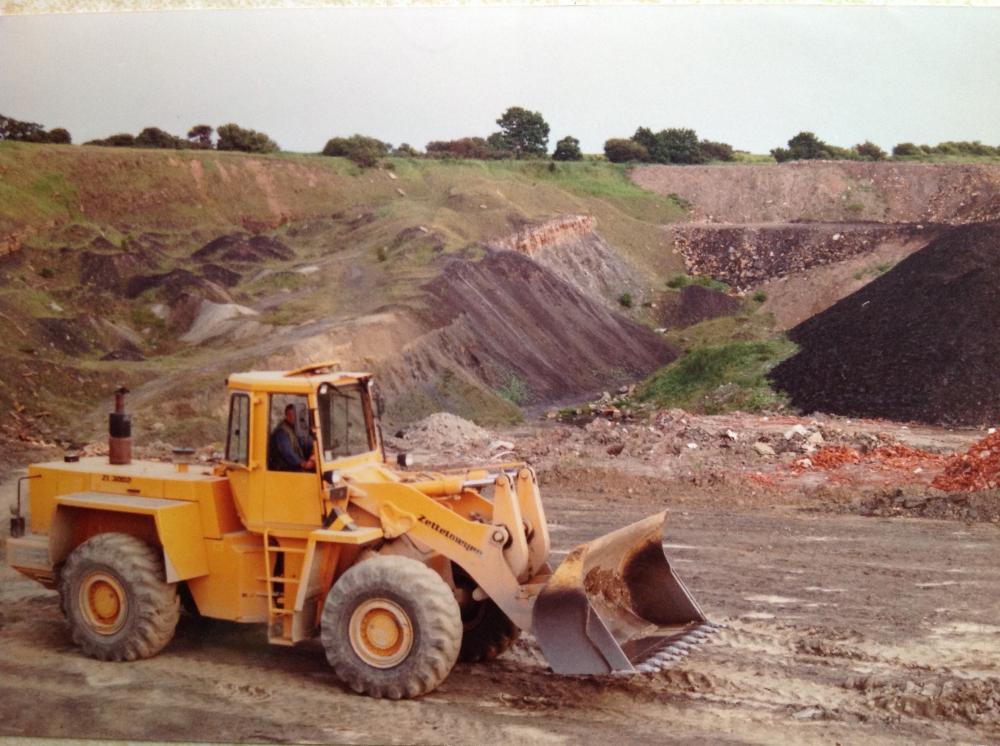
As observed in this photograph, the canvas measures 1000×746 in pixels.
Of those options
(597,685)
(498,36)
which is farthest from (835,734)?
(498,36)

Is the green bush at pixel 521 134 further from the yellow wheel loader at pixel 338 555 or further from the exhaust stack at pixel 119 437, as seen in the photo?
the exhaust stack at pixel 119 437

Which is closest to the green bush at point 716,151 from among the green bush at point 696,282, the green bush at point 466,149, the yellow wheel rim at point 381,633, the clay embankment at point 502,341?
the green bush at point 696,282

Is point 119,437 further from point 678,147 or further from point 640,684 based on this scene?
point 678,147

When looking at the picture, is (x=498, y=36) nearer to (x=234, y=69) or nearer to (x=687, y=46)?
(x=687, y=46)

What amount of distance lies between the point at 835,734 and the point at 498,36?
4.78 metres

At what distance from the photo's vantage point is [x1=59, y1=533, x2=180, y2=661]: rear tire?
6.17 m

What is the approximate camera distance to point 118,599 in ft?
20.6

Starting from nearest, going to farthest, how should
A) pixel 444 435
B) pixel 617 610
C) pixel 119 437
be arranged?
1. pixel 617 610
2. pixel 119 437
3. pixel 444 435

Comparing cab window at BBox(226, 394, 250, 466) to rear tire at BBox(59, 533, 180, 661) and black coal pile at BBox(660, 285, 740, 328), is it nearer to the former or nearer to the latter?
rear tire at BBox(59, 533, 180, 661)

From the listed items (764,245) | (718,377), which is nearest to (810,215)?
(764,245)

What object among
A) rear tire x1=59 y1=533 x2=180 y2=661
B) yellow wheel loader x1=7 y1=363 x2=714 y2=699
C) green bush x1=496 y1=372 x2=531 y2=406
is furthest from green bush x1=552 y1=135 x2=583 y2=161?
rear tire x1=59 y1=533 x2=180 y2=661

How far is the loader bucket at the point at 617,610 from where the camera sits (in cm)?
553

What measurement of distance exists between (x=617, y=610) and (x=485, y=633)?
787 millimetres

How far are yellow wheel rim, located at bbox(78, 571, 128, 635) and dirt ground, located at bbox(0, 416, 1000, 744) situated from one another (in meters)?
0.22
